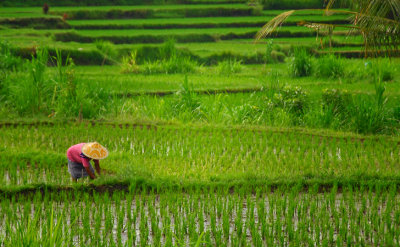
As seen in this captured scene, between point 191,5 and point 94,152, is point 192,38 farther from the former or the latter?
point 94,152

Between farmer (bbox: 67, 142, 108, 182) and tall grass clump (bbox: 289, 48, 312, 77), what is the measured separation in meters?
6.56

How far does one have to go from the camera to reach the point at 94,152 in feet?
14.4

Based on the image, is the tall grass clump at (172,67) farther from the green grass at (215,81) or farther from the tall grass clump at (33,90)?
the tall grass clump at (33,90)

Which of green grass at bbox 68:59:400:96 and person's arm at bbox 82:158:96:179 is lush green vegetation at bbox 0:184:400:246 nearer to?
person's arm at bbox 82:158:96:179

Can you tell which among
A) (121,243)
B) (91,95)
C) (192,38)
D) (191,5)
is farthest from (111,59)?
(121,243)

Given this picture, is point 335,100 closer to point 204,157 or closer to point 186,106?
point 186,106

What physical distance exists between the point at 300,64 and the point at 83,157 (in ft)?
22.5

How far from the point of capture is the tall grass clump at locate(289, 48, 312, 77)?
1052 centimetres

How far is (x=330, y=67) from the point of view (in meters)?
10.4

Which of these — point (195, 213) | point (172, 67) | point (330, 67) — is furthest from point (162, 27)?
point (195, 213)

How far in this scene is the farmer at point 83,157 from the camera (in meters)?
4.38

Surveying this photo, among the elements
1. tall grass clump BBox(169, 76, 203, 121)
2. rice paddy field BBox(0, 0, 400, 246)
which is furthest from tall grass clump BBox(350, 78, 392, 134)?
tall grass clump BBox(169, 76, 203, 121)

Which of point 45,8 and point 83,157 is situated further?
point 45,8

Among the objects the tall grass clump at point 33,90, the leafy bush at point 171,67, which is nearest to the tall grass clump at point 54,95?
the tall grass clump at point 33,90
